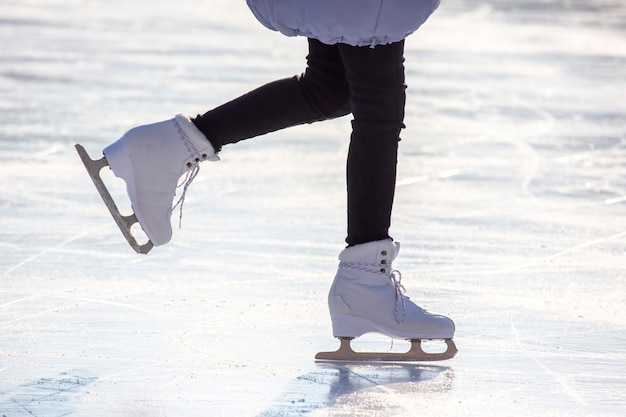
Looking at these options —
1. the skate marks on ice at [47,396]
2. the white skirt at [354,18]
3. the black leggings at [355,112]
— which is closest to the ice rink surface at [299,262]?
the skate marks on ice at [47,396]

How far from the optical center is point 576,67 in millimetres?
8500

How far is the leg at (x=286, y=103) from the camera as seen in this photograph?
267cm

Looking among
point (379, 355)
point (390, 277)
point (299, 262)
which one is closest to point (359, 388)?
point (379, 355)

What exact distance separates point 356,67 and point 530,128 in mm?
3403

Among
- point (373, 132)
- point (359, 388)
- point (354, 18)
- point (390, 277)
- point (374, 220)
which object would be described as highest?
point (354, 18)

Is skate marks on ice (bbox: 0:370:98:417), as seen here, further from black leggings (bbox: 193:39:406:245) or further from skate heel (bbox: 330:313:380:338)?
black leggings (bbox: 193:39:406:245)

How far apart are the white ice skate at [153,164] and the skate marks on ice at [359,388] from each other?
1.56 ft

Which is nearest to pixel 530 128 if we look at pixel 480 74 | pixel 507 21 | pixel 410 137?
pixel 410 137

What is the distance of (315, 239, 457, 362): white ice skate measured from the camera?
2559 millimetres

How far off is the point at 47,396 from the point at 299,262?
1175mm

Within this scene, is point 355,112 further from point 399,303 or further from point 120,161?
point 120,161

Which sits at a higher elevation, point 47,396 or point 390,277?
point 390,277

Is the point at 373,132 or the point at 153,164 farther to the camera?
the point at 153,164

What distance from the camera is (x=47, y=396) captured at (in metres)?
2.21
